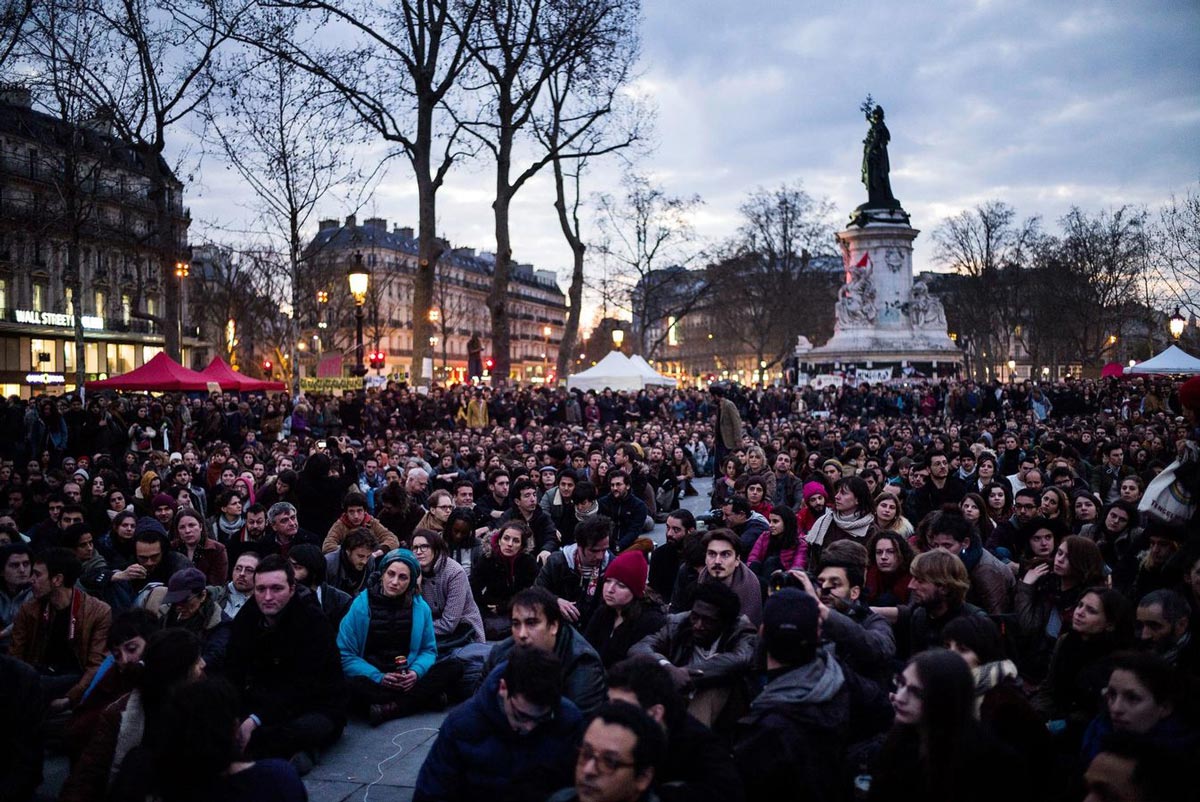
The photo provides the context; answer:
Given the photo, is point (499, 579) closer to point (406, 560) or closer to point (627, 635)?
point (406, 560)

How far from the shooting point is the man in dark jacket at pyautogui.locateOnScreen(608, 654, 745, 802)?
11.4ft

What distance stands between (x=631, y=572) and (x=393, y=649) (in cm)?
186

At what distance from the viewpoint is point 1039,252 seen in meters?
61.7

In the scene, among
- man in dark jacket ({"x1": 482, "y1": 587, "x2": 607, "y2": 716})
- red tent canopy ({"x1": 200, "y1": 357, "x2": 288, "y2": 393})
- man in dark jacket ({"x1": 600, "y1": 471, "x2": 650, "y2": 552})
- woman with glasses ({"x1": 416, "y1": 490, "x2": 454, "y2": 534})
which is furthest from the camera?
red tent canopy ({"x1": 200, "y1": 357, "x2": 288, "y2": 393})

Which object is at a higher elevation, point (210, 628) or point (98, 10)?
point (98, 10)

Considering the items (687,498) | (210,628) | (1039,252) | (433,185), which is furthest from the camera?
(1039,252)

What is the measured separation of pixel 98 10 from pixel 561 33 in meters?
11.0

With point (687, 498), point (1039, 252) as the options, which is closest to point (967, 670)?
point (687, 498)

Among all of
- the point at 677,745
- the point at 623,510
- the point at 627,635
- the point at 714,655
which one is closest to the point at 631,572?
→ the point at 627,635

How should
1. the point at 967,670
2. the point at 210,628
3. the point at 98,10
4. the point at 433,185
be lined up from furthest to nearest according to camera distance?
the point at 433,185, the point at 98,10, the point at 210,628, the point at 967,670

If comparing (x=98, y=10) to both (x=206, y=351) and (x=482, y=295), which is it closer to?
(x=206, y=351)

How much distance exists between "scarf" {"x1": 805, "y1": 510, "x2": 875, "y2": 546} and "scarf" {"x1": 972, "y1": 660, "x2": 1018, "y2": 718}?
324 centimetres

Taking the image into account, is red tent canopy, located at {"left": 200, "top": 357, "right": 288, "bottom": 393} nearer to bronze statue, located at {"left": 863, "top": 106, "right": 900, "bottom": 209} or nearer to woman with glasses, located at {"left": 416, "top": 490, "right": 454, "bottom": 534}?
woman with glasses, located at {"left": 416, "top": 490, "right": 454, "bottom": 534}

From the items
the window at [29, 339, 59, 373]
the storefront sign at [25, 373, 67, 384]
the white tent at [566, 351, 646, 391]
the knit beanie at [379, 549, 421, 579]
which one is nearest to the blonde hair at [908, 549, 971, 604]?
the knit beanie at [379, 549, 421, 579]
